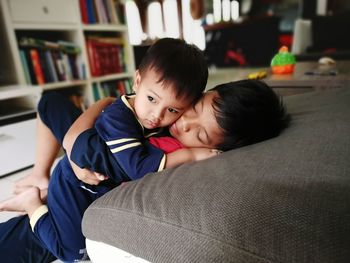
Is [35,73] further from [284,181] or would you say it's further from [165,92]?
[284,181]

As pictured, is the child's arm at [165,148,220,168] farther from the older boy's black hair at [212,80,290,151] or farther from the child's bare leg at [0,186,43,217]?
the child's bare leg at [0,186,43,217]

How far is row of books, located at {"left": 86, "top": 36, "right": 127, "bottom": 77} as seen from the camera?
244cm

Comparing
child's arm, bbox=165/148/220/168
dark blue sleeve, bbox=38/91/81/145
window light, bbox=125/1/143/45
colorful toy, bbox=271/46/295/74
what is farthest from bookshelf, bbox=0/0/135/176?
colorful toy, bbox=271/46/295/74

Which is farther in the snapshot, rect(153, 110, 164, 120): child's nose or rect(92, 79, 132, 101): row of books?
rect(92, 79, 132, 101): row of books

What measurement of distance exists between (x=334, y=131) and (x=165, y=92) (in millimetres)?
433

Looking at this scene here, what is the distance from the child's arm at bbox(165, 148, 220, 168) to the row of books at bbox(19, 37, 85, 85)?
1735 millimetres

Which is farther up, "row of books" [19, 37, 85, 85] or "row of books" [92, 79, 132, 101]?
"row of books" [19, 37, 85, 85]

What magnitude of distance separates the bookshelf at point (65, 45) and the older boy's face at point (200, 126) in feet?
4.45

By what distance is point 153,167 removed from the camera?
676mm

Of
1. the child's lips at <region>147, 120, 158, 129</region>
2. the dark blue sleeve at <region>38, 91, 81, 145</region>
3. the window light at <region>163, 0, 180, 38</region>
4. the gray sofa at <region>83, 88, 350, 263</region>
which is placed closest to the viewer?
the gray sofa at <region>83, 88, 350, 263</region>

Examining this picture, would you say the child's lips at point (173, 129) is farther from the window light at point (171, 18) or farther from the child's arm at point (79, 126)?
the window light at point (171, 18)

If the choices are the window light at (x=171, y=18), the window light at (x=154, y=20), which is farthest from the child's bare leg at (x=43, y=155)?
the window light at (x=171, y=18)

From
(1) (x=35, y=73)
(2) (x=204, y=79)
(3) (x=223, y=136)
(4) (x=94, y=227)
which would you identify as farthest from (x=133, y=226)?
(1) (x=35, y=73)

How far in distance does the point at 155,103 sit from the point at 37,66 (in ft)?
5.43
